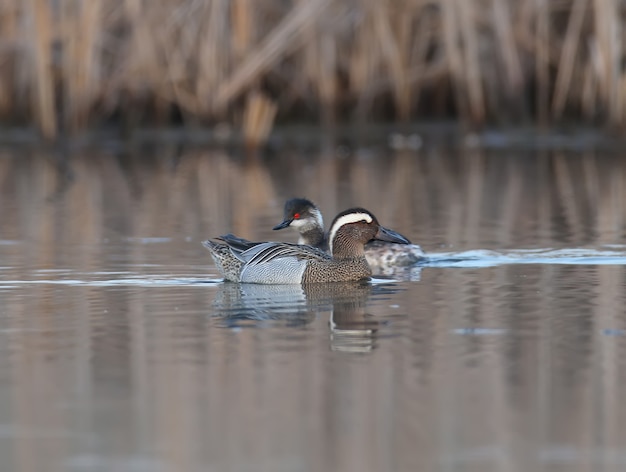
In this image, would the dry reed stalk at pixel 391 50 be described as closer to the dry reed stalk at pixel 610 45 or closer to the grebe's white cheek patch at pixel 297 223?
the dry reed stalk at pixel 610 45

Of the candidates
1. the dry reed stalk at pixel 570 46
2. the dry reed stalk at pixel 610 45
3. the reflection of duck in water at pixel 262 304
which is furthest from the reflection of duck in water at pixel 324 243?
the dry reed stalk at pixel 570 46

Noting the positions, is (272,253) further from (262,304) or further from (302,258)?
(262,304)

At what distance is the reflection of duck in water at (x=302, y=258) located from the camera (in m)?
7.74

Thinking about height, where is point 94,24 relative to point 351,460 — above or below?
above

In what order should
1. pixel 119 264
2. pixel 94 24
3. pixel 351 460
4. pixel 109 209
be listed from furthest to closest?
1. pixel 94 24
2. pixel 109 209
3. pixel 119 264
4. pixel 351 460

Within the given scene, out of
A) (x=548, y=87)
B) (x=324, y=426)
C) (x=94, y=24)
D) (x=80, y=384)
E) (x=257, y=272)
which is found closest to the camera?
(x=324, y=426)

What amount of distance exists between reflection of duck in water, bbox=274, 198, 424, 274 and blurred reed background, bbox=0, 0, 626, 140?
7.14 meters

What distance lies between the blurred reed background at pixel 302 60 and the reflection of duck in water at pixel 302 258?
7.90 metres

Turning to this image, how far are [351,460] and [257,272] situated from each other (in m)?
3.58

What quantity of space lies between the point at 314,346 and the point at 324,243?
126 inches

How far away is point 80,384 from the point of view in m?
5.26

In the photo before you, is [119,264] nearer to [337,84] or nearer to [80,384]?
[80,384]

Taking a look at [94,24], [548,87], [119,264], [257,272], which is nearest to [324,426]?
[257,272]

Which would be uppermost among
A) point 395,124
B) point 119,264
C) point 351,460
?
point 395,124
